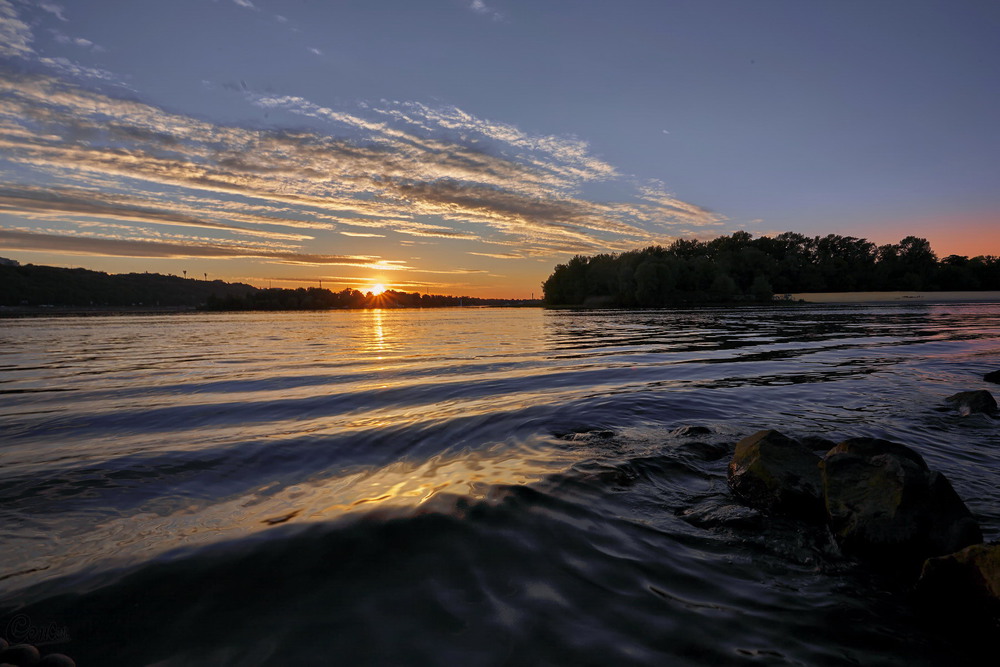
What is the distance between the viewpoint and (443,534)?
4.35 meters

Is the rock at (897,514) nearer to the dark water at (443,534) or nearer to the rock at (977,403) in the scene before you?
the dark water at (443,534)

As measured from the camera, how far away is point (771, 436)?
204 inches

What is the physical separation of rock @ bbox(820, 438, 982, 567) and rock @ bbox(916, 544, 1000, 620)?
0.53 meters

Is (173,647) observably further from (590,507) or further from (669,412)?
(669,412)

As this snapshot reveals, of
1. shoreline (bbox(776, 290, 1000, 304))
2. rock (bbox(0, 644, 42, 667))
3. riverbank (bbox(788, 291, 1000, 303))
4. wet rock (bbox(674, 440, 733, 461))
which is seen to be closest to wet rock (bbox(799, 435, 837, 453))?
wet rock (bbox(674, 440, 733, 461))

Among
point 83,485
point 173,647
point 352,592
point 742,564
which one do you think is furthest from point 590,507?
point 83,485

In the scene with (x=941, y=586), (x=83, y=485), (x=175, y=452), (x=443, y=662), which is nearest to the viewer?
(x=443, y=662)

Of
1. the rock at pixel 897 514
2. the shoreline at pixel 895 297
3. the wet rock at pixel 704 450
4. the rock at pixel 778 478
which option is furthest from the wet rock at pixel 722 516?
the shoreline at pixel 895 297

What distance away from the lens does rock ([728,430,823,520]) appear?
15.1ft

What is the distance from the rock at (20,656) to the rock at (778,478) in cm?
587

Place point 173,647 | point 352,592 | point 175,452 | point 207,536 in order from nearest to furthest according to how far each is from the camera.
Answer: point 173,647
point 352,592
point 207,536
point 175,452

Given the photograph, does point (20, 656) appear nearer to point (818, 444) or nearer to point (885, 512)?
point (885, 512)

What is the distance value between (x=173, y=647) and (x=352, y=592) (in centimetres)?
115

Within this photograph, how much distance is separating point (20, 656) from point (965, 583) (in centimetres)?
582
